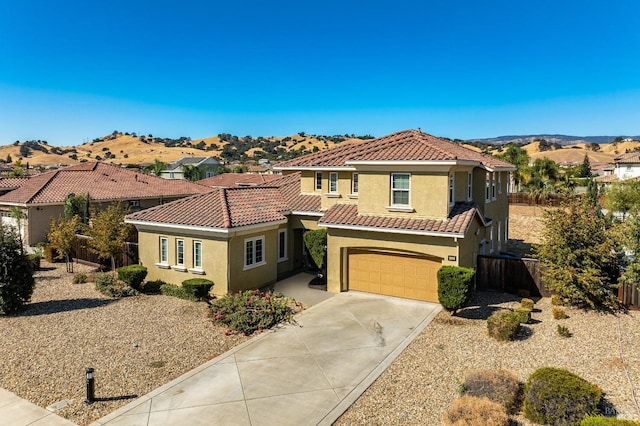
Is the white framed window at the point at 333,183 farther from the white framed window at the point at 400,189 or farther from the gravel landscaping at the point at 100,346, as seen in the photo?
the gravel landscaping at the point at 100,346

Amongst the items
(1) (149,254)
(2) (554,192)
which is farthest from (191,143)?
(1) (149,254)

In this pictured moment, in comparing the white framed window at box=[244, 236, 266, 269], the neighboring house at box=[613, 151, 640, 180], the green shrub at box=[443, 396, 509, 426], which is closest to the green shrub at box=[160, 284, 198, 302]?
the white framed window at box=[244, 236, 266, 269]

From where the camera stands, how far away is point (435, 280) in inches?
738

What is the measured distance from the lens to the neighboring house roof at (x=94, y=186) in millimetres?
30688

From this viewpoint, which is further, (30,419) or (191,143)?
(191,143)

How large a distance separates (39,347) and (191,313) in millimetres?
5136

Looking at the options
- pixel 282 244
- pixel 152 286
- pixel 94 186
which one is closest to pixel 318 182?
pixel 282 244

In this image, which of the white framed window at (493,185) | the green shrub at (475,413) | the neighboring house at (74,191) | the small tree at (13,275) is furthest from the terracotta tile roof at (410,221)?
the neighboring house at (74,191)

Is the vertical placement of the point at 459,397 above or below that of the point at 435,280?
below

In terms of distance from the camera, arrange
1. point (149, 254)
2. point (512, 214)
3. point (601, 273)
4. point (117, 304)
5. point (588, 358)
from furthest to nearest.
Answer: point (512, 214) → point (149, 254) → point (117, 304) → point (601, 273) → point (588, 358)

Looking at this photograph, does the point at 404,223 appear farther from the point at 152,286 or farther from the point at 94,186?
the point at 94,186

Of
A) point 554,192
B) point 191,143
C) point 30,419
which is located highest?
point 191,143

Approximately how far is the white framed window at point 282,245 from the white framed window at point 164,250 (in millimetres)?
5670

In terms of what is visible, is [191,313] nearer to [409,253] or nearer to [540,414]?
[409,253]
